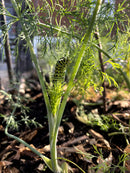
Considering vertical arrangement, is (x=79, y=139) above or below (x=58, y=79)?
below

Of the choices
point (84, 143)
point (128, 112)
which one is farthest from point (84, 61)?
point (128, 112)

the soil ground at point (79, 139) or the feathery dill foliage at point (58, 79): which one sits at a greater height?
the feathery dill foliage at point (58, 79)

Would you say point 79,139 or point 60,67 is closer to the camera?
point 60,67

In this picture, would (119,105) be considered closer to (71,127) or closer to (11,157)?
(71,127)

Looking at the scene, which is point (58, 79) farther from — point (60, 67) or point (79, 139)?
point (79, 139)

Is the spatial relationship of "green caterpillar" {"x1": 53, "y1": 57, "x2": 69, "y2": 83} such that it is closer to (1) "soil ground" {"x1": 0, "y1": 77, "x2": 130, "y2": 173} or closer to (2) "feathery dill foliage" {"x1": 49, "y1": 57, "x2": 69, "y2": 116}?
(2) "feathery dill foliage" {"x1": 49, "y1": 57, "x2": 69, "y2": 116}

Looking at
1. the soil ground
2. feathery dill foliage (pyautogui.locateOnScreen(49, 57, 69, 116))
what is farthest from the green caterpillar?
the soil ground

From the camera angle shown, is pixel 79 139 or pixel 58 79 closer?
pixel 58 79

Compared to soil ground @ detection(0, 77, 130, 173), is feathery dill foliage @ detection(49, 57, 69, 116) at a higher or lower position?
higher

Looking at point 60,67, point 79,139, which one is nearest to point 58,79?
point 60,67

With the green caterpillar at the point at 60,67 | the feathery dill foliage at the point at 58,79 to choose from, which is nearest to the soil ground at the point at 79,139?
the feathery dill foliage at the point at 58,79

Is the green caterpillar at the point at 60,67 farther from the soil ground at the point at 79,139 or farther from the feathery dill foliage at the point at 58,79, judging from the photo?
the soil ground at the point at 79,139

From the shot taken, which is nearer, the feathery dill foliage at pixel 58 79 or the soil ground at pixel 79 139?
the feathery dill foliage at pixel 58 79
